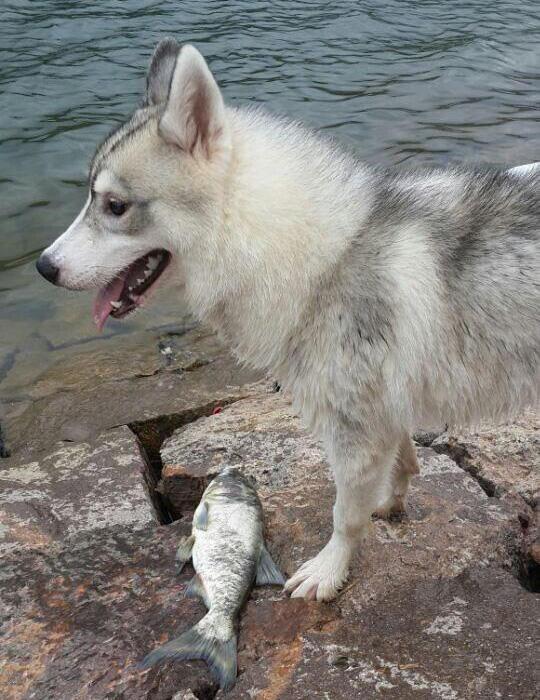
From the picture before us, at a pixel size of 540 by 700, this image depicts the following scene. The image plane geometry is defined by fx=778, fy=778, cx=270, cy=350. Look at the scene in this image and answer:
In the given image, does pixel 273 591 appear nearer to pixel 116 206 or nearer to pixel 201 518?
pixel 201 518

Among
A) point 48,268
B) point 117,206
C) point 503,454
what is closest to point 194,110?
point 117,206

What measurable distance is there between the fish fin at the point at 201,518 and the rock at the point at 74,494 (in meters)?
0.35

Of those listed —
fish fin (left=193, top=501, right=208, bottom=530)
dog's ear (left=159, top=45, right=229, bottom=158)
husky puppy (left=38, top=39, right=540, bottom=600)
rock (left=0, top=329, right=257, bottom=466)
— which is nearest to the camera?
→ dog's ear (left=159, top=45, right=229, bottom=158)

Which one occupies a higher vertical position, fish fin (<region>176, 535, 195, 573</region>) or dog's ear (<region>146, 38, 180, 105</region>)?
dog's ear (<region>146, 38, 180, 105</region>)

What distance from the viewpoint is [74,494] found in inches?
175

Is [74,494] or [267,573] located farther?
[74,494]

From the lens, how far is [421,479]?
4398 millimetres

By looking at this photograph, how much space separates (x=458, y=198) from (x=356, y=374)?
0.91 meters

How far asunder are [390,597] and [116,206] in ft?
7.11

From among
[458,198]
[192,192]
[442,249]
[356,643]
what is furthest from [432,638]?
[192,192]

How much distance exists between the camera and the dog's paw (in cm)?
363

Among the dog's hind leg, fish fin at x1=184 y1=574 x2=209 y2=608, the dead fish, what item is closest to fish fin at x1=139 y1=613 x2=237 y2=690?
the dead fish

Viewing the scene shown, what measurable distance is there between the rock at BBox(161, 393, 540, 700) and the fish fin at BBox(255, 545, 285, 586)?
3.0 inches

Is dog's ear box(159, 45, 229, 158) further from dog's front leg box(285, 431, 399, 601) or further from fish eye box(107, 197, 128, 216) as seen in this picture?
dog's front leg box(285, 431, 399, 601)
